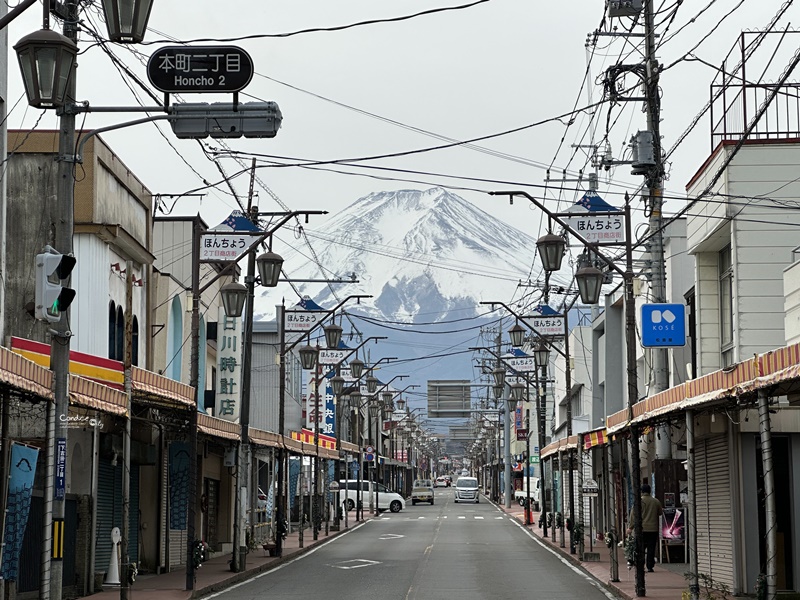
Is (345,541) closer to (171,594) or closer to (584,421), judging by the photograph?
(584,421)

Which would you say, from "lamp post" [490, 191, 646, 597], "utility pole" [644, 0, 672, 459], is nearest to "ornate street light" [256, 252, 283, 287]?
"lamp post" [490, 191, 646, 597]

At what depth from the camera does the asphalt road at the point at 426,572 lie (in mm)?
23672

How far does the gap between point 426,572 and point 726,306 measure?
30.8 ft

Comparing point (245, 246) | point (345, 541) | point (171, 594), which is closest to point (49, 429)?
point (171, 594)

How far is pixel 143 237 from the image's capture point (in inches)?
1265

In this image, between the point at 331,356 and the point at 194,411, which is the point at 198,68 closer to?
the point at 194,411

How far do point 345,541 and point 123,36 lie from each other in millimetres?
34877

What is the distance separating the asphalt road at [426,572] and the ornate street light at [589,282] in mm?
5841

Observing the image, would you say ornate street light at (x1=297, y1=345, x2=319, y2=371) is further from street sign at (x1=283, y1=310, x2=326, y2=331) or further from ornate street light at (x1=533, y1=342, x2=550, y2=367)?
ornate street light at (x1=533, y1=342, x2=550, y2=367)

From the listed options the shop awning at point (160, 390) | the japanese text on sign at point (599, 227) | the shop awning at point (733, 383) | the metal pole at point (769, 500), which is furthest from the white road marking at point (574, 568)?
the shop awning at point (160, 390)

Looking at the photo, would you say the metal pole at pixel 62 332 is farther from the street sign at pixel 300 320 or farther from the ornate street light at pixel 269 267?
the street sign at pixel 300 320

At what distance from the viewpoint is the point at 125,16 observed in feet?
41.9

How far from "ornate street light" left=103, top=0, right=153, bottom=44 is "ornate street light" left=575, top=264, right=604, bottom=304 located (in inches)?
517

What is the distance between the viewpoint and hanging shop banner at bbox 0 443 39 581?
17641 millimetres
